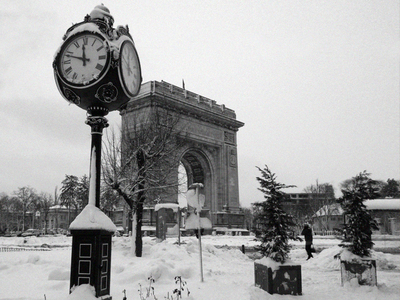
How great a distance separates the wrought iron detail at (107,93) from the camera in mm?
5480

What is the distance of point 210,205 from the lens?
42375mm

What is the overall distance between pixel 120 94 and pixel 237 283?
5.50m

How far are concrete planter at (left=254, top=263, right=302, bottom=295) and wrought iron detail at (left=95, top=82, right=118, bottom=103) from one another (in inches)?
182

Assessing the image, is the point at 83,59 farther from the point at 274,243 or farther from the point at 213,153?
the point at 213,153

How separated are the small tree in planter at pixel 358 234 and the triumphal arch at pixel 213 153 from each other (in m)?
29.4

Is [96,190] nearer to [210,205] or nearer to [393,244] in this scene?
[393,244]

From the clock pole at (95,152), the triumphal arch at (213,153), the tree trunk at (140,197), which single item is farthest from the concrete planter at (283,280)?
the triumphal arch at (213,153)

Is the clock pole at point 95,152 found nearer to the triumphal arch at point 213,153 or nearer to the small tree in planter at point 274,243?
the small tree in planter at point 274,243

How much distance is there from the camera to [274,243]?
24.8 feet

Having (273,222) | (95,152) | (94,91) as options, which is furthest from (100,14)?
(273,222)

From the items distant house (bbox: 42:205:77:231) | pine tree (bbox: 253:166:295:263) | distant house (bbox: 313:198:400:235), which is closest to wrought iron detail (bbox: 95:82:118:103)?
pine tree (bbox: 253:166:295:263)

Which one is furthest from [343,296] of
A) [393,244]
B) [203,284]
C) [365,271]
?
[393,244]

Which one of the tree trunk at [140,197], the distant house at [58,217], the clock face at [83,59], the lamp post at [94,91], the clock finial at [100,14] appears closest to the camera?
the lamp post at [94,91]

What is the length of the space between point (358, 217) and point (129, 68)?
6285mm
